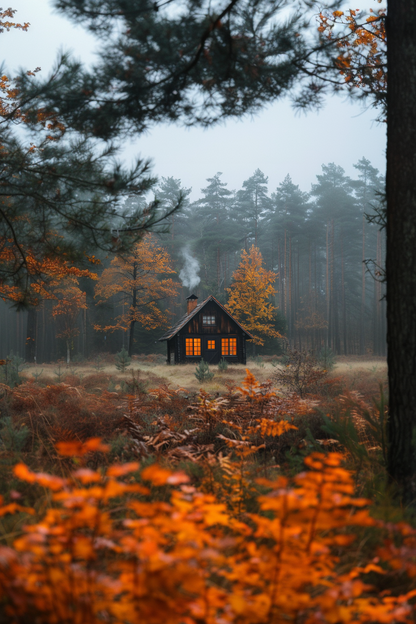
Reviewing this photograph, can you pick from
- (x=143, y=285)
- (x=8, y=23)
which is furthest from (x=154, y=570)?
(x=143, y=285)

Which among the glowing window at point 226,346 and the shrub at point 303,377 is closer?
the shrub at point 303,377

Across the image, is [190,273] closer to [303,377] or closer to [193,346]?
[193,346]

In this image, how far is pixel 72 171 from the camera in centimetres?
458

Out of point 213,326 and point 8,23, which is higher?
point 8,23

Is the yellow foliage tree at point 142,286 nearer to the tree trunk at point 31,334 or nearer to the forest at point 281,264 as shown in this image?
the forest at point 281,264

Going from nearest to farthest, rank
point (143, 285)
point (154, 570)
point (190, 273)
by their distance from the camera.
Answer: point (154, 570) → point (143, 285) → point (190, 273)

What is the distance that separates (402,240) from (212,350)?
18870 mm

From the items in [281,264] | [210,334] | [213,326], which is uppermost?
[281,264]

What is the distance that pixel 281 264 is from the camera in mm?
37594

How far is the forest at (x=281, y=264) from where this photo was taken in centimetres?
3183

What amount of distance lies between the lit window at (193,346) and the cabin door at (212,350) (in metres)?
0.45

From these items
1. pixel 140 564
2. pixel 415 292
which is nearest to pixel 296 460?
pixel 415 292

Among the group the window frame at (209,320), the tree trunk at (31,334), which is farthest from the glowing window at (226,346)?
the tree trunk at (31,334)

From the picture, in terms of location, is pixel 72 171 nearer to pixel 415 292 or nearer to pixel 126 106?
pixel 126 106
